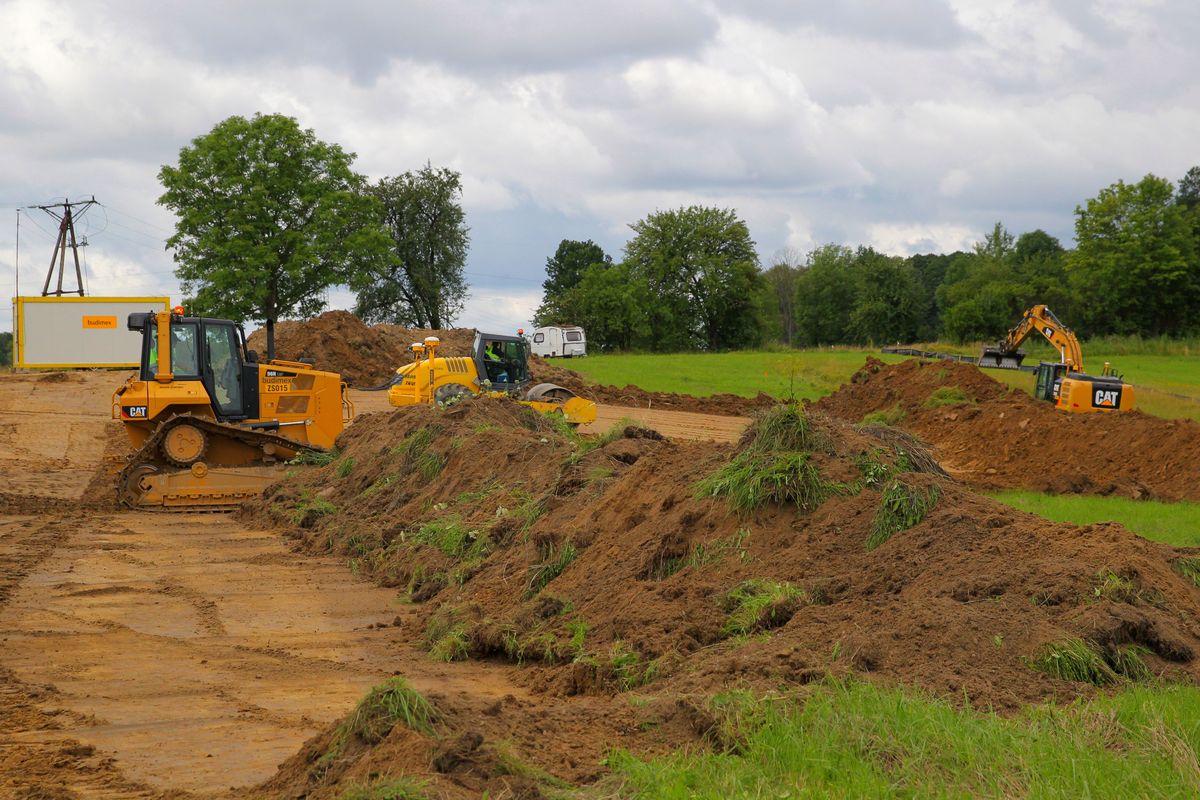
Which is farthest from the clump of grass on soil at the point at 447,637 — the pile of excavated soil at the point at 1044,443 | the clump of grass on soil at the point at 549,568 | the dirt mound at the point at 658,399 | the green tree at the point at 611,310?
the green tree at the point at 611,310

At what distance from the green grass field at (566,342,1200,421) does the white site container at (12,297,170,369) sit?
60.9 ft

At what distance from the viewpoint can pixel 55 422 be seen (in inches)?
1236

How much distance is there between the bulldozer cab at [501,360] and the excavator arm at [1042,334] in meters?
15.0

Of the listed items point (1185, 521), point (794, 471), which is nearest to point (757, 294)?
point (1185, 521)

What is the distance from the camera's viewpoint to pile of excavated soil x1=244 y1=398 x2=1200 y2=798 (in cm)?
682

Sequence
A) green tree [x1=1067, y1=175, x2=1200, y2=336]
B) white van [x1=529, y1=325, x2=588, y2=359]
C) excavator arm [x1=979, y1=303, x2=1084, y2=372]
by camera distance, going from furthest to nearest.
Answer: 1. green tree [x1=1067, y1=175, x2=1200, y2=336]
2. white van [x1=529, y1=325, x2=588, y2=359]
3. excavator arm [x1=979, y1=303, x2=1084, y2=372]

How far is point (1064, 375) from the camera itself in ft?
98.4

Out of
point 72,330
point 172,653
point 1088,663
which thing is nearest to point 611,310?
point 72,330

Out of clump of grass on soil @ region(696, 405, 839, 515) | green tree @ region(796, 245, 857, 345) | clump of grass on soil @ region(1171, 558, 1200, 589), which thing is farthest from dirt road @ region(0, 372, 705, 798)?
green tree @ region(796, 245, 857, 345)

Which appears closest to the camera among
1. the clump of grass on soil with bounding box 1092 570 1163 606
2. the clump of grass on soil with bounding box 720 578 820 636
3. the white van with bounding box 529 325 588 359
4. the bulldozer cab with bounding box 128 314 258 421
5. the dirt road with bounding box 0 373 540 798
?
the dirt road with bounding box 0 373 540 798

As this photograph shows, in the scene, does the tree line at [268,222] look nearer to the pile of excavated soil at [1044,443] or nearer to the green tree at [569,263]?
the pile of excavated soil at [1044,443]

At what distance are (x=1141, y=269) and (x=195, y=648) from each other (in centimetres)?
7798

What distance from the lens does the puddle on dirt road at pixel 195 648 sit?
6.63m

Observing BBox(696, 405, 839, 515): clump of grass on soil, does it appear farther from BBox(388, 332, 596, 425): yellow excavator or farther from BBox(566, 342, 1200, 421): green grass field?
BBox(566, 342, 1200, 421): green grass field
